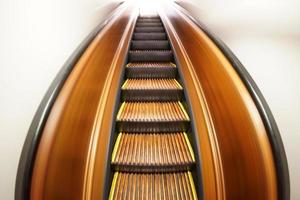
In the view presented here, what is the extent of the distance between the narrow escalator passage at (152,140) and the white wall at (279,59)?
0.70m

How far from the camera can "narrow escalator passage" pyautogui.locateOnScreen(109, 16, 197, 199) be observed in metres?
1.78

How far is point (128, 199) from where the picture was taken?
1.69 m

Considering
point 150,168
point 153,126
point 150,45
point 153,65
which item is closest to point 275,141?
point 150,168

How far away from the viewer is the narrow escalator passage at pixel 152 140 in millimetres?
1776

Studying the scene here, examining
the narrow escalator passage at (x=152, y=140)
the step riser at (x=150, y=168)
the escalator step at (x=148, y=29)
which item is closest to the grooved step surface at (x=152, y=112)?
the narrow escalator passage at (x=152, y=140)

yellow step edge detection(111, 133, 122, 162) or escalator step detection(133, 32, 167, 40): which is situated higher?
escalator step detection(133, 32, 167, 40)

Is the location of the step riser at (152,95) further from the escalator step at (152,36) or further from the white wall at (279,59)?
the escalator step at (152,36)

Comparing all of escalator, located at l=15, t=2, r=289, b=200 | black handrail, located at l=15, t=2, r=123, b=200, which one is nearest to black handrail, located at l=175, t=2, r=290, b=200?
escalator, located at l=15, t=2, r=289, b=200

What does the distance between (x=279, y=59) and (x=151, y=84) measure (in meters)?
1.47

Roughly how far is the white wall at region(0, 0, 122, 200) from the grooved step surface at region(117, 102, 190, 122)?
2.76 feet

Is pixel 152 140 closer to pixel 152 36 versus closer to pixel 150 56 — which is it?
pixel 150 56

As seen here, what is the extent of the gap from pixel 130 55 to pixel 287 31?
208 cm

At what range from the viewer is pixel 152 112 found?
2305 mm

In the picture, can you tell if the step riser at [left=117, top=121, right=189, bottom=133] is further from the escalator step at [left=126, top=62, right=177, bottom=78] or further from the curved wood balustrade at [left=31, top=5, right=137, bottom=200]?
the escalator step at [left=126, top=62, right=177, bottom=78]
